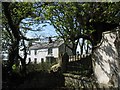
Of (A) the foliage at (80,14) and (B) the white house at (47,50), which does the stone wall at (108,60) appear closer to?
(A) the foliage at (80,14)

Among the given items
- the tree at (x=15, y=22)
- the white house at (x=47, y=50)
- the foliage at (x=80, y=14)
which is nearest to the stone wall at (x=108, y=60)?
the foliage at (x=80, y=14)

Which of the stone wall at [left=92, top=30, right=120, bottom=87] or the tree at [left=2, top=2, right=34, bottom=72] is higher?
the tree at [left=2, top=2, right=34, bottom=72]

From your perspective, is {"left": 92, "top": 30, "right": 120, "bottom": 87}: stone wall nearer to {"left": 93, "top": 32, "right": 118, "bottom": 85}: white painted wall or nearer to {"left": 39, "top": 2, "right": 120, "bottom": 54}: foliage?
{"left": 93, "top": 32, "right": 118, "bottom": 85}: white painted wall

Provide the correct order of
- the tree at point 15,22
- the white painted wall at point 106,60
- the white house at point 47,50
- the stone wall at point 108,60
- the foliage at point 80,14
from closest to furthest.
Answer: the stone wall at point 108,60
the white painted wall at point 106,60
the foliage at point 80,14
the tree at point 15,22
the white house at point 47,50

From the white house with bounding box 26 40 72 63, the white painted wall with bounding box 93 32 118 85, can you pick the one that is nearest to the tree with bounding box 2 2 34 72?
the white painted wall with bounding box 93 32 118 85

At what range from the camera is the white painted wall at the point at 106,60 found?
1062 centimetres

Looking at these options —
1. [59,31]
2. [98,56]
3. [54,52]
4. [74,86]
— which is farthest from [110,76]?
[54,52]

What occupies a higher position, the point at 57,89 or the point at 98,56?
the point at 98,56

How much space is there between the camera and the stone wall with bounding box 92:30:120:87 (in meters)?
10.4

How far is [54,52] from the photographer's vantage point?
39312 millimetres

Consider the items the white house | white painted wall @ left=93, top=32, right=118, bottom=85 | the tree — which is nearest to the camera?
white painted wall @ left=93, top=32, right=118, bottom=85

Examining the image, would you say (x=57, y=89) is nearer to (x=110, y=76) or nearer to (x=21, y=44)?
(x=110, y=76)

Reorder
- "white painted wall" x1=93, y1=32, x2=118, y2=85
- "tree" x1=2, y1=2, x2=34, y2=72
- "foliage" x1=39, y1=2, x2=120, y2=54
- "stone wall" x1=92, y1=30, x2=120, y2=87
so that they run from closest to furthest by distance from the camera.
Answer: "stone wall" x1=92, y1=30, x2=120, y2=87
"white painted wall" x1=93, y1=32, x2=118, y2=85
"foliage" x1=39, y1=2, x2=120, y2=54
"tree" x1=2, y1=2, x2=34, y2=72

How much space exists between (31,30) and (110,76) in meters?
6.85
